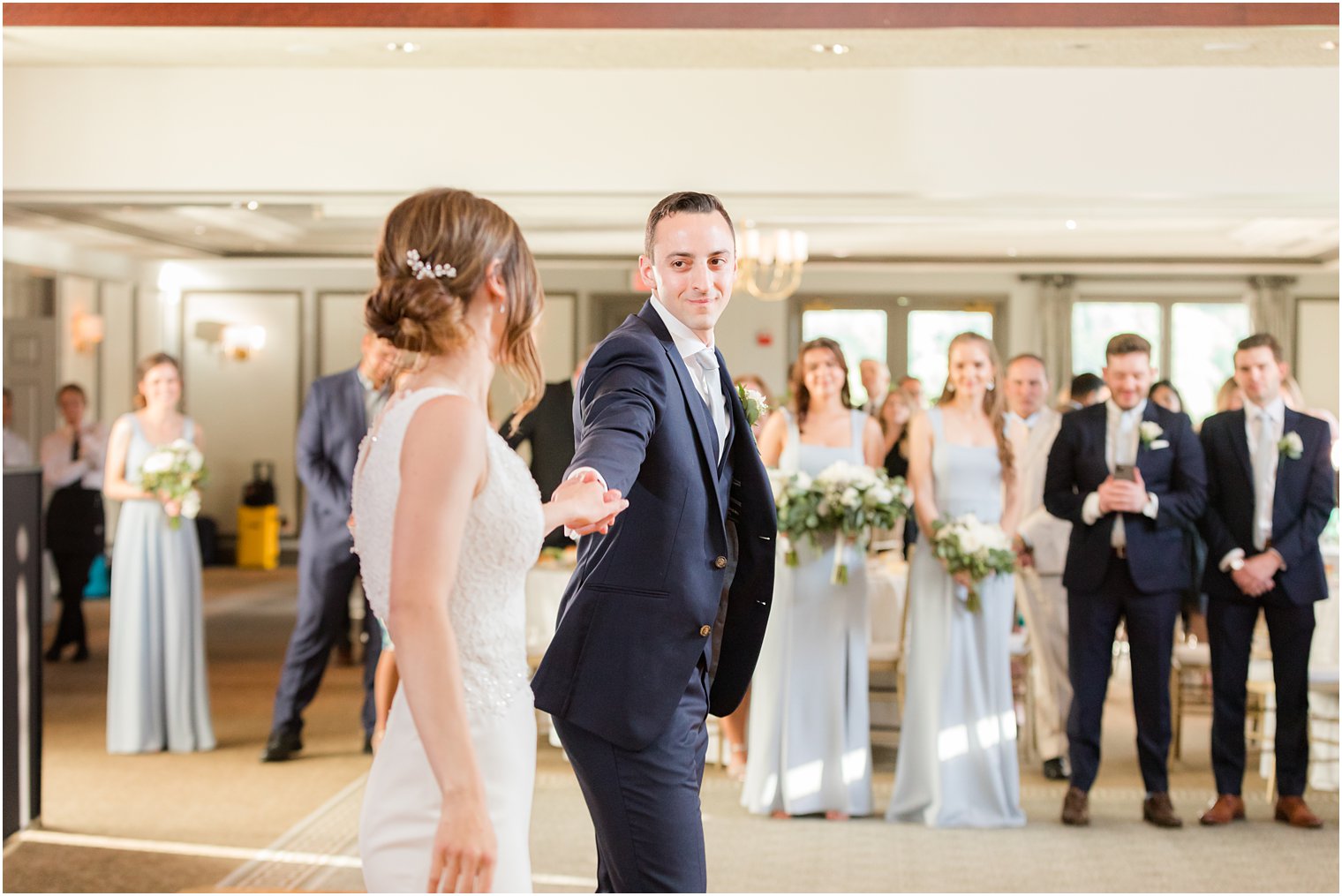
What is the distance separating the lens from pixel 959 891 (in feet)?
14.0

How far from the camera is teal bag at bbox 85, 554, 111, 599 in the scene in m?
12.3

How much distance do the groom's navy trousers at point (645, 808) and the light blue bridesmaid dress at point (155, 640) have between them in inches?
167

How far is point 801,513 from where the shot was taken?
5129 mm

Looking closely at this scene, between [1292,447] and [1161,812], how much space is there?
142cm

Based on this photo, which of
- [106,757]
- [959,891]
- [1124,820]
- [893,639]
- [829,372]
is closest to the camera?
[959,891]

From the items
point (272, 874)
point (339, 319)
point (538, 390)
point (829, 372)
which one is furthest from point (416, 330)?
point (339, 319)

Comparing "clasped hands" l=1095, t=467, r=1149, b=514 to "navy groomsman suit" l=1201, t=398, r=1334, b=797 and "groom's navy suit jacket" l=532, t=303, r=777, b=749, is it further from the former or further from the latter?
"groom's navy suit jacket" l=532, t=303, r=777, b=749

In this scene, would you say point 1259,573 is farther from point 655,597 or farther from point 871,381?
point 871,381

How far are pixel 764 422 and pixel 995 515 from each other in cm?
107

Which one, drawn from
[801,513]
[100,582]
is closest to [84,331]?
[100,582]

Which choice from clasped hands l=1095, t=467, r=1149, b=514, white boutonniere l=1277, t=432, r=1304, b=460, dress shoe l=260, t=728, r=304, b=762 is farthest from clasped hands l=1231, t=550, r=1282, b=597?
dress shoe l=260, t=728, r=304, b=762

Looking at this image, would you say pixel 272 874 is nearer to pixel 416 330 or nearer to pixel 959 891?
pixel 959 891

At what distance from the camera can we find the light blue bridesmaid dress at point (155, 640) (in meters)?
5.98

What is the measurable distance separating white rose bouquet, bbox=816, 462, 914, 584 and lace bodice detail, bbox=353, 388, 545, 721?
3.47m
